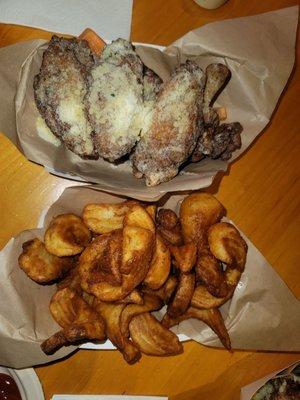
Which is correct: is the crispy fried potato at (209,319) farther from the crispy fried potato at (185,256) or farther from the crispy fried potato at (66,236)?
the crispy fried potato at (66,236)

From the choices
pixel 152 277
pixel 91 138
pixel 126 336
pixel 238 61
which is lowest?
pixel 126 336

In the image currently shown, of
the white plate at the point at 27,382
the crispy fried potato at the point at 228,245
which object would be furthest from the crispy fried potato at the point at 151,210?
the white plate at the point at 27,382

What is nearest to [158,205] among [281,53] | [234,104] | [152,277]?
[152,277]

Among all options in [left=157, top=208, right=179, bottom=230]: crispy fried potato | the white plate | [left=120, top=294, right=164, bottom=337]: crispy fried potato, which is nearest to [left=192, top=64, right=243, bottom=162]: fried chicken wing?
[left=157, top=208, right=179, bottom=230]: crispy fried potato

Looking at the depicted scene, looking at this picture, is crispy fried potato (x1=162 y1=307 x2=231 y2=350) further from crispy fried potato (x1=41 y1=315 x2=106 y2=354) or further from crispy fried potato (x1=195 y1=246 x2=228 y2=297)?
crispy fried potato (x1=41 y1=315 x2=106 y2=354)

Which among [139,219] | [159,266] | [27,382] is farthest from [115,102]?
[27,382]

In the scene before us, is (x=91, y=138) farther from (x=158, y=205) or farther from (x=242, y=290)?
(x=242, y=290)
